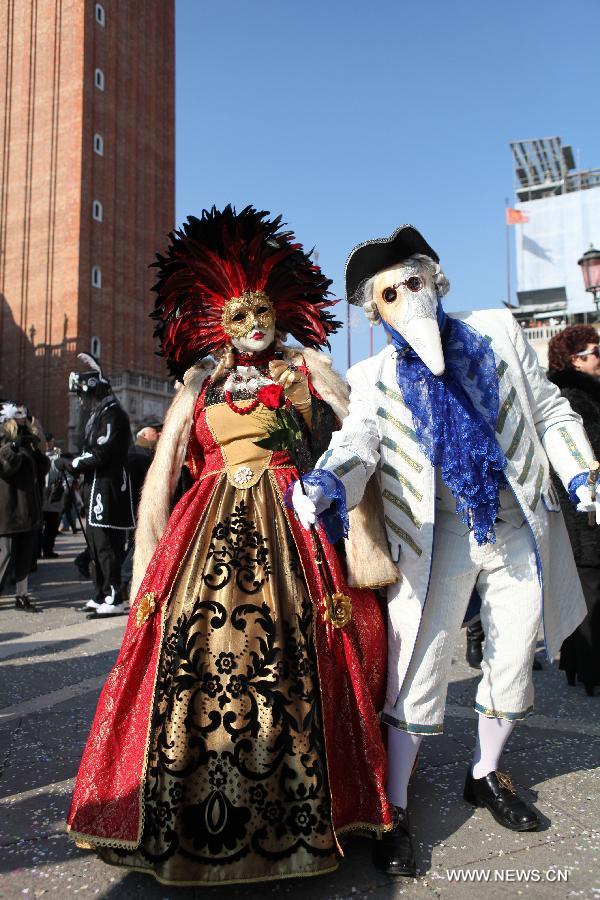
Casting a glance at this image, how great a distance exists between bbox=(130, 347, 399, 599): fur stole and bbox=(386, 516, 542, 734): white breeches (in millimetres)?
207

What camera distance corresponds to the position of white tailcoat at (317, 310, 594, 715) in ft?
7.66

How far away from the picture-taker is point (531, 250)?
33438 millimetres

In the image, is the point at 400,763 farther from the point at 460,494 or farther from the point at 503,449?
the point at 503,449

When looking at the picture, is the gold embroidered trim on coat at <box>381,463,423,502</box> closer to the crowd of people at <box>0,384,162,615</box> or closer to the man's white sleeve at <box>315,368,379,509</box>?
the man's white sleeve at <box>315,368,379,509</box>

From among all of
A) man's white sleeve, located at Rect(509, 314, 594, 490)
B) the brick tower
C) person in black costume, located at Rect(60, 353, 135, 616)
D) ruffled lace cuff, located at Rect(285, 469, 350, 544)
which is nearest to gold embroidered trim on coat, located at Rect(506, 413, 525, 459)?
man's white sleeve, located at Rect(509, 314, 594, 490)

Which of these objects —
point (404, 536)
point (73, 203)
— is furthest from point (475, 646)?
point (73, 203)

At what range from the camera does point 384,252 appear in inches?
97.4

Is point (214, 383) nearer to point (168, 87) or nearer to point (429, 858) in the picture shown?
point (429, 858)

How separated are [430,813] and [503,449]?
127 centimetres

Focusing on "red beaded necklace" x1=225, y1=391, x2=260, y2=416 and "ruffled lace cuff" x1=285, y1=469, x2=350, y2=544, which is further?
"red beaded necklace" x1=225, y1=391, x2=260, y2=416

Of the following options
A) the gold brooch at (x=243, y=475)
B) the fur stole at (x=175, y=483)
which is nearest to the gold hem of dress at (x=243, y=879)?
the fur stole at (x=175, y=483)

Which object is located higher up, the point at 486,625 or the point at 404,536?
the point at 404,536

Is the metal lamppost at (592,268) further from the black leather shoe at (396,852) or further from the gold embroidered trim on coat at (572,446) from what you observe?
the black leather shoe at (396,852)

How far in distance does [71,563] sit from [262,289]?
29.1ft
